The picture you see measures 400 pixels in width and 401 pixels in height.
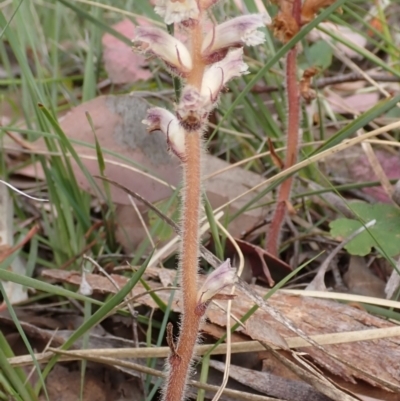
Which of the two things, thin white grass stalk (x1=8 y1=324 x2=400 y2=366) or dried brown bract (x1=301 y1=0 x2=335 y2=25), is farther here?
dried brown bract (x1=301 y1=0 x2=335 y2=25)

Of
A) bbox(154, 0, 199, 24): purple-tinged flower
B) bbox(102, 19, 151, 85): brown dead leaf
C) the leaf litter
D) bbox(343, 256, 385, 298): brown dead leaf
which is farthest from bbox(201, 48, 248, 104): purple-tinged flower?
bbox(102, 19, 151, 85): brown dead leaf

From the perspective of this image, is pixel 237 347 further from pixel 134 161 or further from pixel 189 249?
pixel 134 161

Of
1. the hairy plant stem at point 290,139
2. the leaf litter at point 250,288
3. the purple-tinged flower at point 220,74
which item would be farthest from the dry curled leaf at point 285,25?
the purple-tinged flower at point 220,74

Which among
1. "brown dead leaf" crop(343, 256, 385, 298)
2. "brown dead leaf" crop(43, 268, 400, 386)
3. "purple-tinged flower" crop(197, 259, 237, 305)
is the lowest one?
"brown dead leaf" crop(343, 256, 385, 298)

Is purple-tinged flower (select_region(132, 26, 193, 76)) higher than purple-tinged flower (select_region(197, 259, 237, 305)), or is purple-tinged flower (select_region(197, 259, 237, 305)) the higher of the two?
purple-tinged flower (select_region(132, 26, 193, 76))

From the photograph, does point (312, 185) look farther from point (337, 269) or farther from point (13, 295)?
point (13, 295)

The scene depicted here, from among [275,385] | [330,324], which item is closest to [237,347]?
[275,385]

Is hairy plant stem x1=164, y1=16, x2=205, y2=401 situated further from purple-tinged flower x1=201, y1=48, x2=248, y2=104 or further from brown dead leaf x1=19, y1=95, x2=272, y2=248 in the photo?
brown dead leaf x1=19, y1=95, x2=272, y2=248

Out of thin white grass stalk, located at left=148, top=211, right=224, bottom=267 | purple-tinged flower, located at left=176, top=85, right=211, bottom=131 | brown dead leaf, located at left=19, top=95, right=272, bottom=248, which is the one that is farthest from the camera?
brown dead leaf, located at left=19, top=95, right=272, bottom=248
